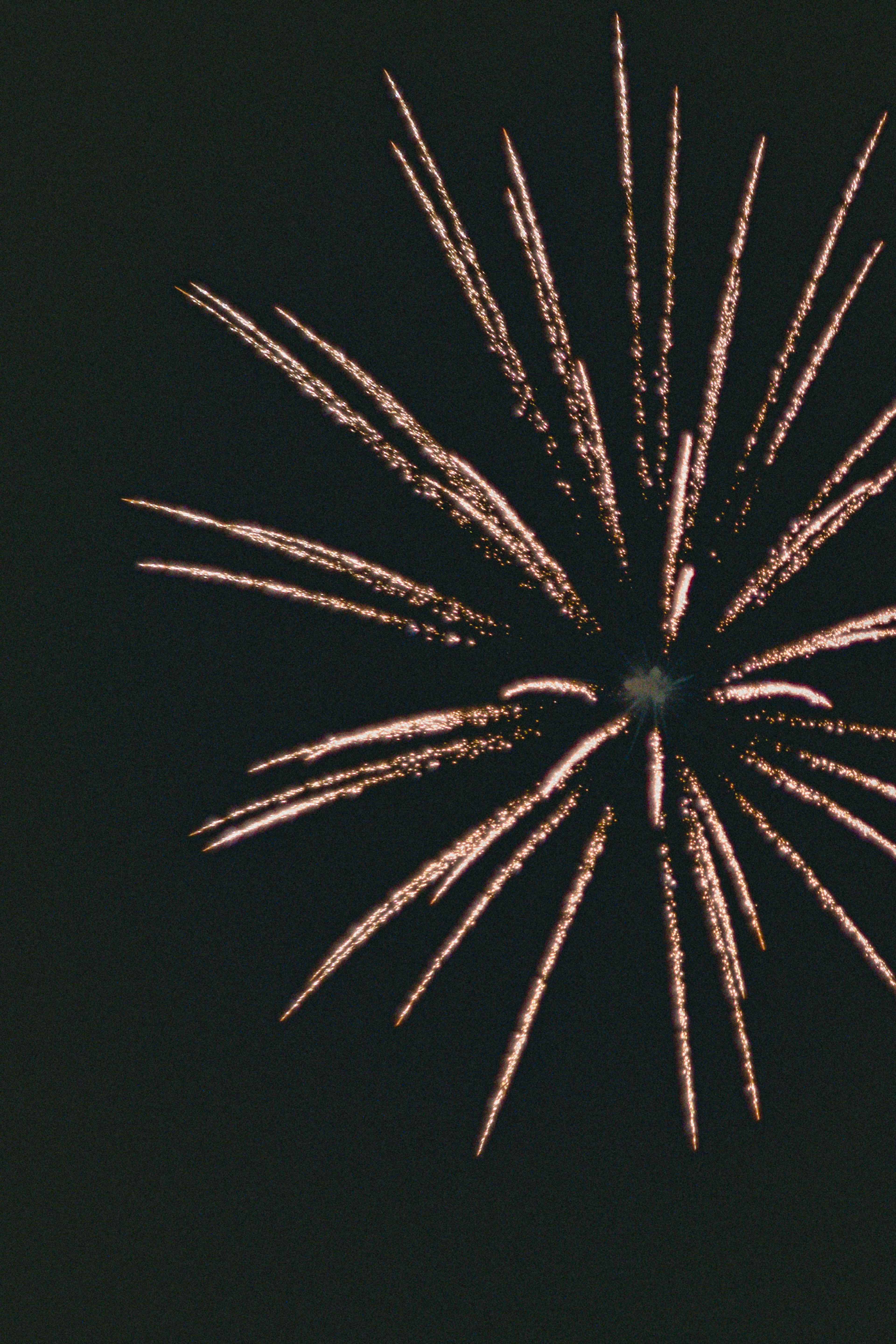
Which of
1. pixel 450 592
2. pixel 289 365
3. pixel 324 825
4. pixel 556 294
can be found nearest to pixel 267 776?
pixel 324 825

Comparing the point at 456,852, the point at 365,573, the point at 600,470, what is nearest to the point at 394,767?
the point at 456,852

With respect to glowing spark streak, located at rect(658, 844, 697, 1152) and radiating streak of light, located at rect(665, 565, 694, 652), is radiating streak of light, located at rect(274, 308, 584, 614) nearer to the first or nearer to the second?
radiating streak of light, located at rect(665, 565, 694, 652)

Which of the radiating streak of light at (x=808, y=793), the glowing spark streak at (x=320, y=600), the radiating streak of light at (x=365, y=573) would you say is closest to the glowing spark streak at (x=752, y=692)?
the radiating streak of light at (x=808, y=793)

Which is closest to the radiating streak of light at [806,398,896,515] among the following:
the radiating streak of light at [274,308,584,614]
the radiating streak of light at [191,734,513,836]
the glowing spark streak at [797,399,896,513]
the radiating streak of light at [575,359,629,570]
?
the glowing spark streak at [797,399,896,513]

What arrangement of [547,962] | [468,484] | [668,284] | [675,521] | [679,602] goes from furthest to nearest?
[668,284] < [547,962] < [468,484] < [675,521] < [679,602]

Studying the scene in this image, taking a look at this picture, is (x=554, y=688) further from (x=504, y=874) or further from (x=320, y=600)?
(x=320, y=600)

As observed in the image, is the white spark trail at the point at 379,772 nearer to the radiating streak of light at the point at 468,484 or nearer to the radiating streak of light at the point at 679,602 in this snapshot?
the radiating streak of light at the point at 468,484
